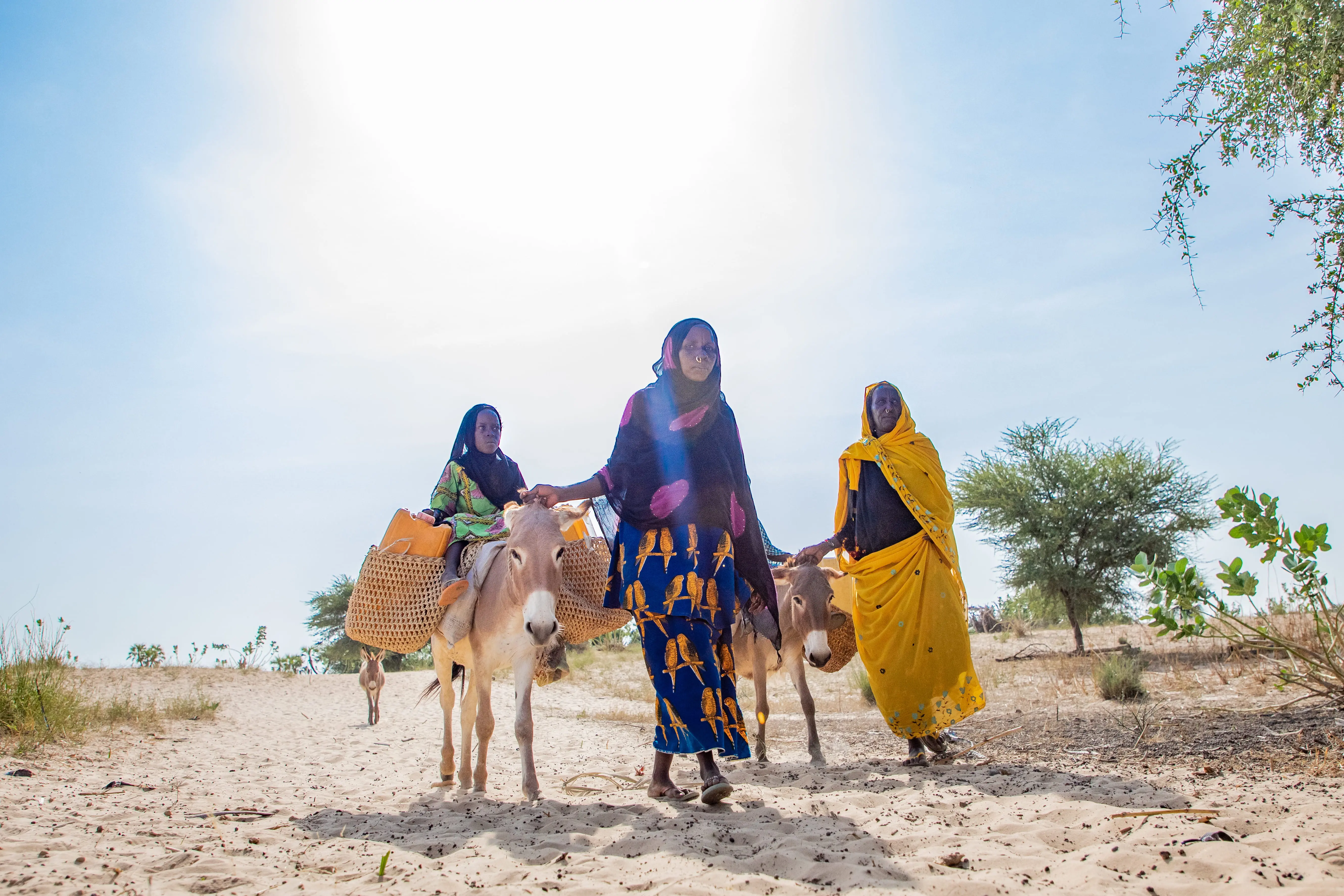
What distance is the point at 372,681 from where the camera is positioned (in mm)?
13070

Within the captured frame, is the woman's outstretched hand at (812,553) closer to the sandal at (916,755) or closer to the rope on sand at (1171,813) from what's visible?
the sandal at (916,755)

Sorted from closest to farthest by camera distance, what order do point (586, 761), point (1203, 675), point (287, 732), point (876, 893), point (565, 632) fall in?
point (876, 893), point (565, 632), point (586, 761), point (1203, 675), point (287, 732)

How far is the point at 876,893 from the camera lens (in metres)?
2.81

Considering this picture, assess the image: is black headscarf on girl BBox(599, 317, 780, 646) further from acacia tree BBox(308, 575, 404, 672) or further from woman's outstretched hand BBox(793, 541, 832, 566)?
acacia tree BBox(308, 575, 404, 672)

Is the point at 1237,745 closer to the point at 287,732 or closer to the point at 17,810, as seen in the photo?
the point at 17,810

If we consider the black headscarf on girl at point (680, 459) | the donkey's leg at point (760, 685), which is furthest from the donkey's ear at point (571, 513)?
the donkey's leg at point (760, 685)

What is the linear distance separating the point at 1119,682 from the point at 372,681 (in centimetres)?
1077

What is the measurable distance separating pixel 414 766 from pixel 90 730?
3.62m

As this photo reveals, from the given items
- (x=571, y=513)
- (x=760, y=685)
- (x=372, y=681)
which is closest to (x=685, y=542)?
(x=571, y=513)

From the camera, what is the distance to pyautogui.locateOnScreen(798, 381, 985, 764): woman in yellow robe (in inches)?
227

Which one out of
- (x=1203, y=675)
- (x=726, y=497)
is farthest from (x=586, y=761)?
(x=1203, y=675)

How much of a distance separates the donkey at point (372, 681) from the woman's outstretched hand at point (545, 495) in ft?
30.5

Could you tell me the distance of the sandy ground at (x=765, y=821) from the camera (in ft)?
9.80

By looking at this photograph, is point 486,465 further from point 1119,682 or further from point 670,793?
point 1119,682
